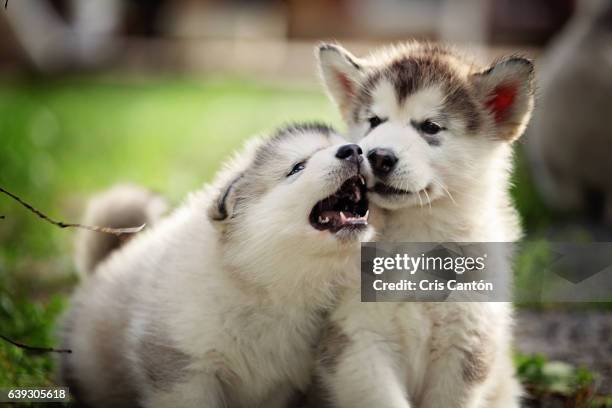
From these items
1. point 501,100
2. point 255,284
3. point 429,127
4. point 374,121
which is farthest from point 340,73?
point 255,284

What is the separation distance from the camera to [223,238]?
358 cm

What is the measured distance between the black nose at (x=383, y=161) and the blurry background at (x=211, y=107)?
908 millimetres

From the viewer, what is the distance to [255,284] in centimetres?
347

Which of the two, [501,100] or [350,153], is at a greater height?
[501,100]

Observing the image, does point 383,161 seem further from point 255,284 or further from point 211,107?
point 211,107

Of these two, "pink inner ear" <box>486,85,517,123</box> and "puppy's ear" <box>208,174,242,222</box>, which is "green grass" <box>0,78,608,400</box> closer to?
"puppy's ear" <box>208,174,242,222</box>

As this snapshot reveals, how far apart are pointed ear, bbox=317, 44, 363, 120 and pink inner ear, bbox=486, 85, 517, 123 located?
0.61 m

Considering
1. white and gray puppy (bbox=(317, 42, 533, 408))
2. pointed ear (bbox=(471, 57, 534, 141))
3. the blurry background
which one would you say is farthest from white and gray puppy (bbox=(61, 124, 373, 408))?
the blurry background

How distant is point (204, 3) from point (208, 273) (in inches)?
683

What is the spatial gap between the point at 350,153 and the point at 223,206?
0.59m

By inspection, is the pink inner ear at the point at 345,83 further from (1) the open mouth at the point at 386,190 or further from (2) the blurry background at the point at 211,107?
(2) the blurry background at the point at 211,107

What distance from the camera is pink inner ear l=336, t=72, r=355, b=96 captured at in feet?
13.2

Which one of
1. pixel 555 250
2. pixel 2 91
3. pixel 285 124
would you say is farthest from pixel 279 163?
pixel 2 91

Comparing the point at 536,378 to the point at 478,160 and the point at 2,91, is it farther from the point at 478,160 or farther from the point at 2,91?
the point at 2,91
